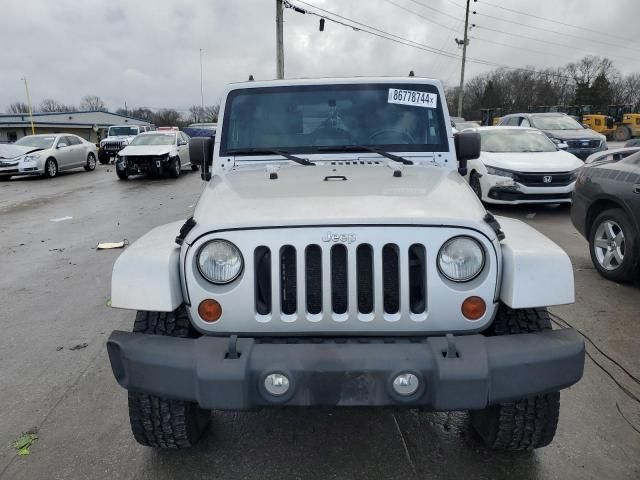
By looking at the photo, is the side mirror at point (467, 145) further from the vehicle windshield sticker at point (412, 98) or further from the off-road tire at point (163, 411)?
the off-road tire at point (163, 411)

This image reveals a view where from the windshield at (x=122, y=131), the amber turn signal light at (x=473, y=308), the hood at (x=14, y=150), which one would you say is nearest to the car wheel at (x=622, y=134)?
the windshield at (x=122, y=131)

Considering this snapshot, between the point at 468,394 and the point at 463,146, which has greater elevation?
the point at 463,146

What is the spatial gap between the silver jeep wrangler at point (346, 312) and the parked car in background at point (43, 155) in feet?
57.4

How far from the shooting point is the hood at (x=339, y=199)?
2162 mm

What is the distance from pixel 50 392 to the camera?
11.0 feet

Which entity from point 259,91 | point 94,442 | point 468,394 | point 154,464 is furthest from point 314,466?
point 259,91

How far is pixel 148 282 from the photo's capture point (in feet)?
7.17

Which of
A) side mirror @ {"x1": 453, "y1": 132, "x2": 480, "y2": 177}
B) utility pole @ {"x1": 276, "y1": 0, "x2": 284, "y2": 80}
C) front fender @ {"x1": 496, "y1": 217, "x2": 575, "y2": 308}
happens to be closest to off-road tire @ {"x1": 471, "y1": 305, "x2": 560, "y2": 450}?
front fender @ {"x1": 496, "y1": 217, "x2": 575, "y2": 308}

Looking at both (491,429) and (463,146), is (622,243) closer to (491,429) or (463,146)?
(463,146)

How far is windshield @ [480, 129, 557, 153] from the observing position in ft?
32.5

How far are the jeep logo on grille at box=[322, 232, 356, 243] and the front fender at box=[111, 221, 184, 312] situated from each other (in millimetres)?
691

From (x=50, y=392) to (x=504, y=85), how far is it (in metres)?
85.7

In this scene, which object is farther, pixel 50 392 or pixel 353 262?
pixel 50 392

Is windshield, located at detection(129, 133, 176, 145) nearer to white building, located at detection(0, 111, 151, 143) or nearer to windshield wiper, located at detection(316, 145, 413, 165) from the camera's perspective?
windshield wiper, located at detection(316, 145, 413, 165)
